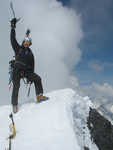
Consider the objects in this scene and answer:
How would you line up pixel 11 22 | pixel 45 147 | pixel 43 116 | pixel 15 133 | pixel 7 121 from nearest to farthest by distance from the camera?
pixel 45 147, pixel 15 133, pixel 43 116, pixel 7 121, pixel 11 22

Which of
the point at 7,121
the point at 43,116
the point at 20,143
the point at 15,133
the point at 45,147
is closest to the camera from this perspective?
the point at 45,147

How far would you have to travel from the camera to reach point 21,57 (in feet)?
32.9

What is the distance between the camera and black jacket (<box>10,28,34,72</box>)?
32.6 ft

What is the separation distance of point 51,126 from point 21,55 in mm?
4678

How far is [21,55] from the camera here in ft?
32.9

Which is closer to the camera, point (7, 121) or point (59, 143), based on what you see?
point (59, 143)

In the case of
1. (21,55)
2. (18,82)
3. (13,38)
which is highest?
(13,38)

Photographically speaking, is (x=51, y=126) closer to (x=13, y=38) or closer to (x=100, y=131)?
(x=100, y=131)

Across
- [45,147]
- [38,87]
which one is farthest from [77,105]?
[45,147]

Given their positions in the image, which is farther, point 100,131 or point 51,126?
point 100,131

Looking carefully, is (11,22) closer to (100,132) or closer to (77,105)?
(77,105)

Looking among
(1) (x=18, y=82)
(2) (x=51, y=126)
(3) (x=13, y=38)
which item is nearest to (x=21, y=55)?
(3) (x=13, y=38)

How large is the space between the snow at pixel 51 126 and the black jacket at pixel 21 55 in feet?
7.90

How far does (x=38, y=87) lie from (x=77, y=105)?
256 cm
